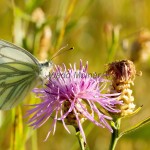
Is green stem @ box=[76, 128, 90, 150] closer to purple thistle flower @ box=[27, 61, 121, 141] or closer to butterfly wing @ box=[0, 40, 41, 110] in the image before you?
purple thistle flower @ box=[27, 61, 121, 141]

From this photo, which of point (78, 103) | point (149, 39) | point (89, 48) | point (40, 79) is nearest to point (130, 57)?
point (149, 39)

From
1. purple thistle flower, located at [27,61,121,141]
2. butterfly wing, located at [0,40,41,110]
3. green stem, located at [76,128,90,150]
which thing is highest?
butterfly wing, located at [0,40,41,110]

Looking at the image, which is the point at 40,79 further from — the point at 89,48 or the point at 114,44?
the point at 89,48

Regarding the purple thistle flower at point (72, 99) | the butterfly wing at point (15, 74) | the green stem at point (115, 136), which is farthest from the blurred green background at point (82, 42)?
the green stem at point (115, 136)

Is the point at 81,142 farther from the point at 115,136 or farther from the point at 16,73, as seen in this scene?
the point at 16,73

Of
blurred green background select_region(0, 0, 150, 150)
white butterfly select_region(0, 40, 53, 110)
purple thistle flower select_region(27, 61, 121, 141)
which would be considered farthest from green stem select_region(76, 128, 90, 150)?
blurred green background select_region(0, 0, 150, 150)

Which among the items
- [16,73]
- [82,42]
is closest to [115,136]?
[16,73]
